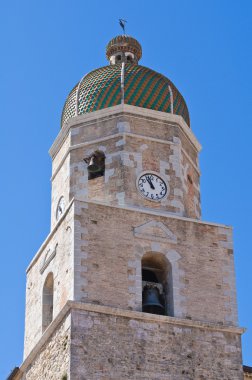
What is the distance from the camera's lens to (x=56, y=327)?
96.0 ft

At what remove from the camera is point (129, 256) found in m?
30.0

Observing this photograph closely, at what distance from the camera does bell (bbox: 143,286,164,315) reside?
97.8 feet

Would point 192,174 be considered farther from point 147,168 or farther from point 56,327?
point 56,327

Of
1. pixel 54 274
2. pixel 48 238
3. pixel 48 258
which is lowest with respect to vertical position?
pixel 54 274

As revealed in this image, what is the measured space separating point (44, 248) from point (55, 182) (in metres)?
2.26

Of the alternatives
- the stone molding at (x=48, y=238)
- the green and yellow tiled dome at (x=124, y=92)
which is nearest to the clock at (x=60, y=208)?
the stone molding at (x=48, y=238)

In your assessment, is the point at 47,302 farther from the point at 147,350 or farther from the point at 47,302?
the point at 147,350

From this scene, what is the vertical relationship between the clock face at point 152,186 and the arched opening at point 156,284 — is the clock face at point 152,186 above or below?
above

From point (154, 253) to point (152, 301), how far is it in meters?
1.31

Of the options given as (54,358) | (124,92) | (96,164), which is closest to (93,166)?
(96,164)

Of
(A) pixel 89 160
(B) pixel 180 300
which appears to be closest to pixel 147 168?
(A) pixel 89 160

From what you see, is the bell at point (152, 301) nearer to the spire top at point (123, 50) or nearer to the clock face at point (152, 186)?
the clock face at point (152, 186)

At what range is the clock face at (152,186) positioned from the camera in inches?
1238

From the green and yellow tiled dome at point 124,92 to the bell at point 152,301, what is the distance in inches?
220
